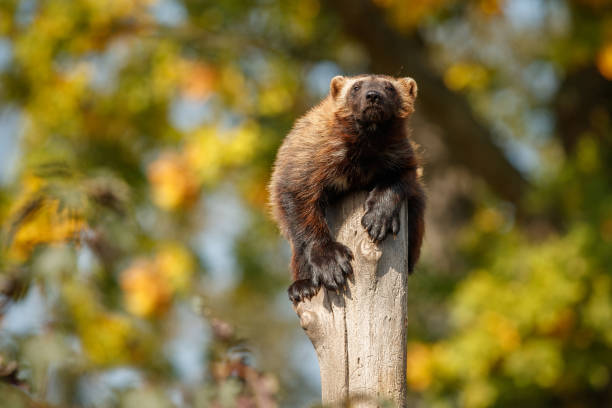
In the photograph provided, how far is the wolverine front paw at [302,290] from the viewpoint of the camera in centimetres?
420

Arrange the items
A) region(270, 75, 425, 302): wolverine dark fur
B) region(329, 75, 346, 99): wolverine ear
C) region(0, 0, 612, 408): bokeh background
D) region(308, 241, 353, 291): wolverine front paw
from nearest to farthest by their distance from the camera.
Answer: region(308, 241, 353, 291): wolverine front paw → region(270, 75, 425, 302): wolverine dark fur → region(329, 75, 346, 99): wolverine ear → region(0, 0, 612, 408): bokeh background

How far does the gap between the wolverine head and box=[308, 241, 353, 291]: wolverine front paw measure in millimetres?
1094

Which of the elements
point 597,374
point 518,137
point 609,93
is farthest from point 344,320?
point 518,137

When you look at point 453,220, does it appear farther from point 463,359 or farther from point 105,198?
point 105,198

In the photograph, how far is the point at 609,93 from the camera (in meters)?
13.9

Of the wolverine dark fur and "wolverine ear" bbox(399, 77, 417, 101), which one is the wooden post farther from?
"wolverine ear" bbox(399, 77, 417, 101)

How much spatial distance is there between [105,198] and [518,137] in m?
16.1

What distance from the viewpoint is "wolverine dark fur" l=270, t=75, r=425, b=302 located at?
4539 millimetres

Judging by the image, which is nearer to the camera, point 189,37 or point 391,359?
point 391,359

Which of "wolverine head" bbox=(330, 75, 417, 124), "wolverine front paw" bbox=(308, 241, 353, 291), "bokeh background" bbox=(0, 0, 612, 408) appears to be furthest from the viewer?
"bokeh background" bbox=(0, 0, 612, 408)

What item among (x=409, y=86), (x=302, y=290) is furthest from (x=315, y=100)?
(x=302, y=290)

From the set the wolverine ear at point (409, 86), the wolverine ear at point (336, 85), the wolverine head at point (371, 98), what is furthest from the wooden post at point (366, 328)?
the wolverine ear at point (409, 86)

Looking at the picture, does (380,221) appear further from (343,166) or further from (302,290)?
(343,166)

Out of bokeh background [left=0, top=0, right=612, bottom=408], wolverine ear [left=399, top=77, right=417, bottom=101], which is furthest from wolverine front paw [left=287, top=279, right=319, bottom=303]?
bokeh background [left=0, top=0, right=612, bottom=408]
